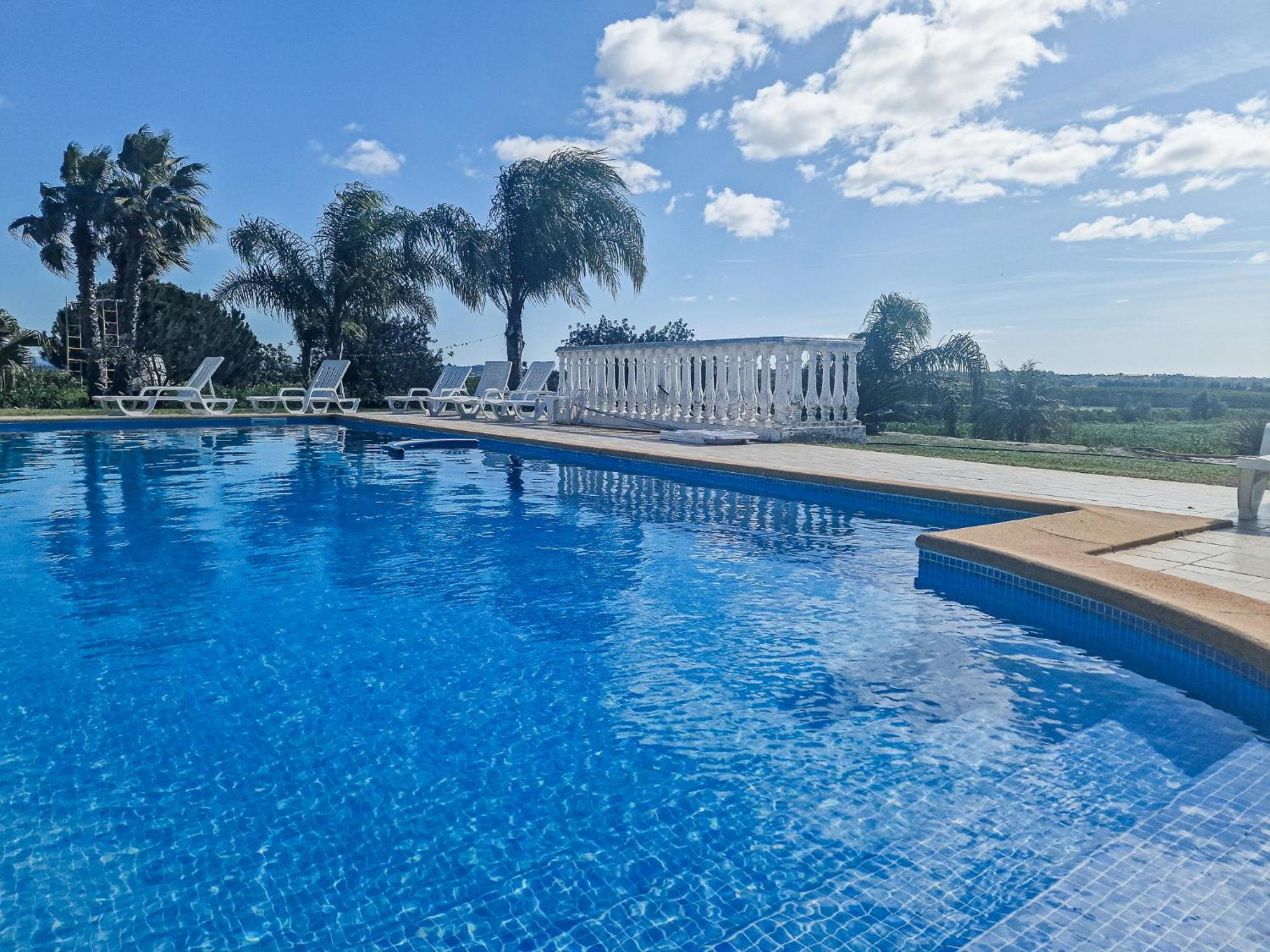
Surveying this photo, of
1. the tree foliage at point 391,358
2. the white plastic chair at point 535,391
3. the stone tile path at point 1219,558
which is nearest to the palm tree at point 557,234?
the white plastic chair at point 535,391

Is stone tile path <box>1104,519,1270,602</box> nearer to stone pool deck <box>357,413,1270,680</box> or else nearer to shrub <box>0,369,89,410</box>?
stone pool deck <box>357,413,1270,680</box>

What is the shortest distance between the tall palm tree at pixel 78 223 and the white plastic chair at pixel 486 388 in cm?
1021

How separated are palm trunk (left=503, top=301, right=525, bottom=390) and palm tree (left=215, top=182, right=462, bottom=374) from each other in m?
1.66

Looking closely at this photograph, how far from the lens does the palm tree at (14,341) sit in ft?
88.1

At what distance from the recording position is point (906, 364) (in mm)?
16422

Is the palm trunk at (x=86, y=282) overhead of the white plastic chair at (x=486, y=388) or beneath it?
overhead

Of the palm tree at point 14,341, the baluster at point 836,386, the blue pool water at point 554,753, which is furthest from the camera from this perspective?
the palm tree at point 14,341

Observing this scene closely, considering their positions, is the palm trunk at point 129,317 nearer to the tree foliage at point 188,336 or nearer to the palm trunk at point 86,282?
the palm trunk at point 86,282

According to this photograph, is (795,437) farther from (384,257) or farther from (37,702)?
(384,257)

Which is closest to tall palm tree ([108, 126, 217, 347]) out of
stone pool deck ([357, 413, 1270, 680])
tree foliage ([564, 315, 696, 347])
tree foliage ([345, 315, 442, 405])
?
tree foliage ([345, 315, 442, 405])

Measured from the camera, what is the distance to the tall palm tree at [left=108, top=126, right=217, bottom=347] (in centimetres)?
2102

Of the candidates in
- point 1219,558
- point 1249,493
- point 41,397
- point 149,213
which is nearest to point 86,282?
point 149,213

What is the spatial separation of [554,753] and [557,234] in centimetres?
1663

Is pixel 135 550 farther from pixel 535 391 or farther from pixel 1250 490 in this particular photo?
pixel 535 391
